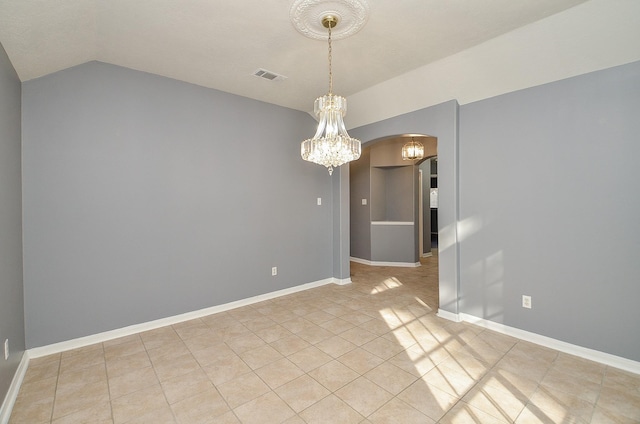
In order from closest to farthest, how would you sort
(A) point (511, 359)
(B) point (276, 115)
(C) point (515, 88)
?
1. (A) point (511, 359)
2. (C) point (515, 88)
3. (B) point (276, 115)

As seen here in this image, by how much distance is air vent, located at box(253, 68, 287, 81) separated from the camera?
3.16 meters

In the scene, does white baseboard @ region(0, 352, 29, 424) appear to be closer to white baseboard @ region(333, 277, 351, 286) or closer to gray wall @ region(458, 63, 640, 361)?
white baseboard @ region(333, 277, 351, 286)

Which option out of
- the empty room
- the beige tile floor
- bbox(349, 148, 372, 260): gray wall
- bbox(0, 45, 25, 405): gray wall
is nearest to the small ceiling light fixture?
bbox(349, 148, 372, 260): gray wall

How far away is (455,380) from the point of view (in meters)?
2.15

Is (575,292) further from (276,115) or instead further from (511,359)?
(276,115)

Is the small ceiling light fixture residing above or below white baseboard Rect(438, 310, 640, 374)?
above

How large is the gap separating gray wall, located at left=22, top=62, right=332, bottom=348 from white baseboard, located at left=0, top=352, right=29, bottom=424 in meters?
0.21

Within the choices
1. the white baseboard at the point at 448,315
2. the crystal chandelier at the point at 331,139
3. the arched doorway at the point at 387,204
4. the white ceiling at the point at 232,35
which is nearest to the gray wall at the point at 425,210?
the arched doorway at the point at 387,204

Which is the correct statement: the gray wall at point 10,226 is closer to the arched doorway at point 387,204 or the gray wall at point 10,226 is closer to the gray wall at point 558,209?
the gray wall at point 558,209

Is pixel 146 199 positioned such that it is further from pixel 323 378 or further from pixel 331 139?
pixel 323 378

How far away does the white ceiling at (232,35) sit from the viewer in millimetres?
2039

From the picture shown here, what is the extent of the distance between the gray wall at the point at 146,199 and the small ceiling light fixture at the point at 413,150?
257 centimetres

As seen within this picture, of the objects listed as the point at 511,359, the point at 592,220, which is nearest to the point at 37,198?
the point at 511,359

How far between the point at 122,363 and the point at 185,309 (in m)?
0.94
